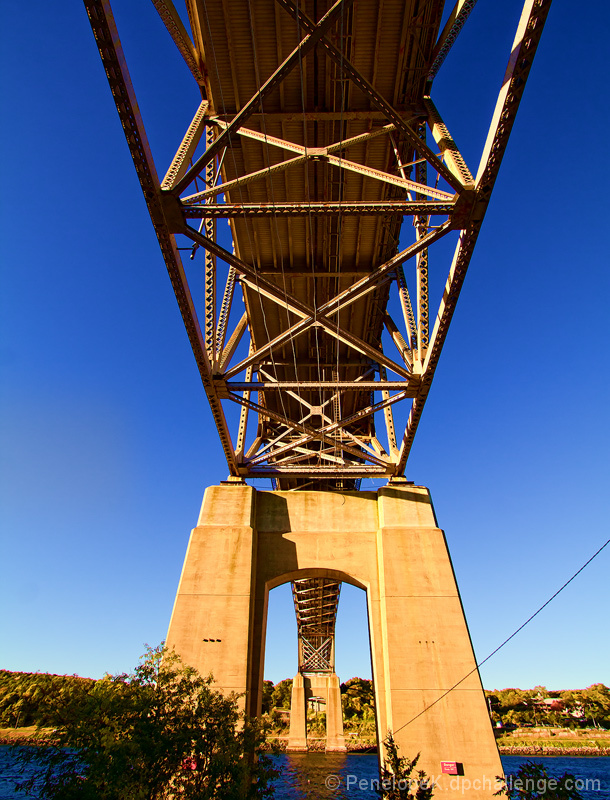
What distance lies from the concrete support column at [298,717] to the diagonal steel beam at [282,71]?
5862cm

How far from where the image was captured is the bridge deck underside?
9.40 metres

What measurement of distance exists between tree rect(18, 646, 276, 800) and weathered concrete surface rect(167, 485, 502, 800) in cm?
455

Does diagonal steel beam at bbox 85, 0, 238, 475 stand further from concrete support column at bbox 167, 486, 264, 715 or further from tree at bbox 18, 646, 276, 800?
tree at bbox 18, 646, 276, 800

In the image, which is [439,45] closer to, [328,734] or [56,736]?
[56,736]

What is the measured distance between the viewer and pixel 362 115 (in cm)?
1084

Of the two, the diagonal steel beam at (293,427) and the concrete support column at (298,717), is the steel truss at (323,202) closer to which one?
the diagonal steel beam at (293,427)

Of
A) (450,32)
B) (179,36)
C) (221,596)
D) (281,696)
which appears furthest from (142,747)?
(281,696)

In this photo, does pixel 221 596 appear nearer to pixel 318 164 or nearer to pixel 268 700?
pixel 318 164

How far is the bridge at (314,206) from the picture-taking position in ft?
27.1

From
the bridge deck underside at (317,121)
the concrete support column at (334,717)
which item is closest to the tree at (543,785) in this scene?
the bridge deck underside at (317,121)

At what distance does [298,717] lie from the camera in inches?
2135

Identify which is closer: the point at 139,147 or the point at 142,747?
the point at 139,147

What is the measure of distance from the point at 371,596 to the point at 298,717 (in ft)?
162

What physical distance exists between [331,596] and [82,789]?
36714 mm
